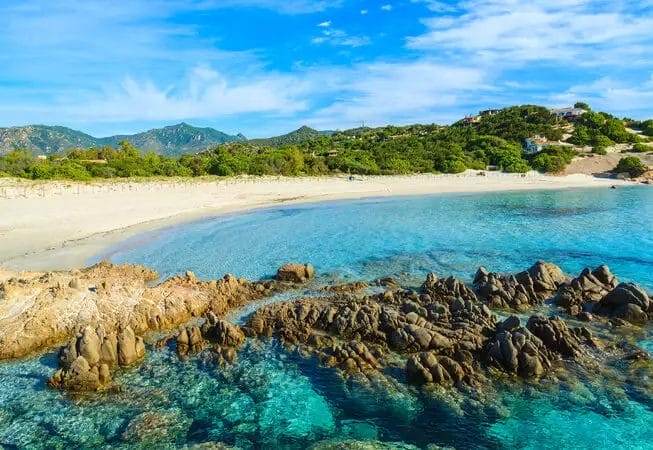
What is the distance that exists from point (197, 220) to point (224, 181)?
22.2 m

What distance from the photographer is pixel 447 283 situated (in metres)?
18.6

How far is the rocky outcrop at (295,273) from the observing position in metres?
21.3

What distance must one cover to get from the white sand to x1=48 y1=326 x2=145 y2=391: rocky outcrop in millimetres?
11397

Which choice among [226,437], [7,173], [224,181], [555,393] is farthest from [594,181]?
[7,173]

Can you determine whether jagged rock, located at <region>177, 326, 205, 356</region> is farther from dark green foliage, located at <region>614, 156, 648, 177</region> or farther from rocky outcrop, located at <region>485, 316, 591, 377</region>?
dark green foliage, located at <region>614, 156, 648, 177</region>

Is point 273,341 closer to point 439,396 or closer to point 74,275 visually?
point 439,396

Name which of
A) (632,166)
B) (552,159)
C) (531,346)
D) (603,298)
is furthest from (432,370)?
(552,159)

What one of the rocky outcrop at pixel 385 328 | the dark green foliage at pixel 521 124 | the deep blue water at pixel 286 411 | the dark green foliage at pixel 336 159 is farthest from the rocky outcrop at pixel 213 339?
the dark green foliage at pixel 521 124

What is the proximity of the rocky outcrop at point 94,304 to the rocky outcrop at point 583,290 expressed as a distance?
11931mm

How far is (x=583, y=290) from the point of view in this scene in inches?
706

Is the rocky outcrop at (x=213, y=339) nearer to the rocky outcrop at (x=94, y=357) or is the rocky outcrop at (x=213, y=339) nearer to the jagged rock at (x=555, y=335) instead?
the rocky outcrop at (x=94, y=357)

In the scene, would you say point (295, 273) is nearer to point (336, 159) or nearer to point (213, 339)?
point (213, 339)

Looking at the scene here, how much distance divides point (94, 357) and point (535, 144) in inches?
3802

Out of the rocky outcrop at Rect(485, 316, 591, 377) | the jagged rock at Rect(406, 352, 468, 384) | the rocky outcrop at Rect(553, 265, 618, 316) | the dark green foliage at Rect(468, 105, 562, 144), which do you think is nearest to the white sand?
the jagged rock at Rect(406, 352, 468, 384)
